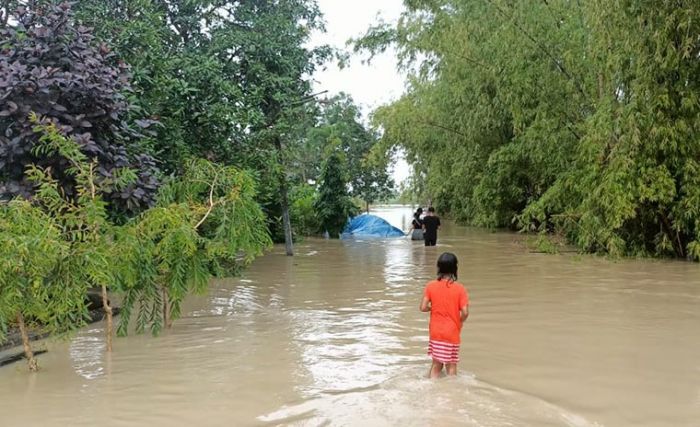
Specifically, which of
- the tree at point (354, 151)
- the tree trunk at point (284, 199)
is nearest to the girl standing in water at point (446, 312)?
the tree trunk at point (284, 199)

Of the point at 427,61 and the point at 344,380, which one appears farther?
the point at 427,61

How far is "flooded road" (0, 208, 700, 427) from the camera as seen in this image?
4.96m

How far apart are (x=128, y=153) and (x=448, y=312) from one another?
508cm

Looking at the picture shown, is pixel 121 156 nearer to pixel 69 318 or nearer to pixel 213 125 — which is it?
pixel 69 318

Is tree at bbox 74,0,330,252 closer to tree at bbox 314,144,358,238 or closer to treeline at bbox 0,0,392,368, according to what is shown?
treeline at bbox 0,0,392,368

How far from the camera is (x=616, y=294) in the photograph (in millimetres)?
10383

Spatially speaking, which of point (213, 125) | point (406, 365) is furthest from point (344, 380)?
point (213, 125)

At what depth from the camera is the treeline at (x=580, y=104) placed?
13.4 metres

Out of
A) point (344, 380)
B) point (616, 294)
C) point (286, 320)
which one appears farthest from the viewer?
point (616, 294)

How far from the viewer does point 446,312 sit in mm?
5605

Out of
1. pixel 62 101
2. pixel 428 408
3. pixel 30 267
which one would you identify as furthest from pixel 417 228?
pixel 30 267

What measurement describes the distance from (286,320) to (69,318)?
3100mm

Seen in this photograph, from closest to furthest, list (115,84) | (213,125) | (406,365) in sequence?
(406,365) < (115,84) < (213,125)

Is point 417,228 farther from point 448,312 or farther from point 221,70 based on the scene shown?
point 448,312
